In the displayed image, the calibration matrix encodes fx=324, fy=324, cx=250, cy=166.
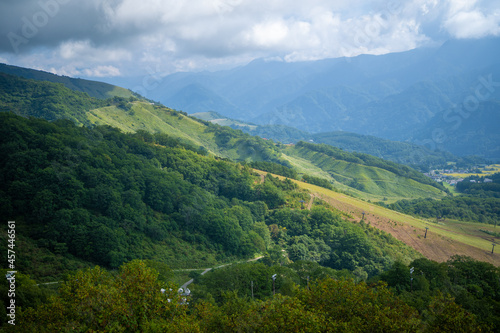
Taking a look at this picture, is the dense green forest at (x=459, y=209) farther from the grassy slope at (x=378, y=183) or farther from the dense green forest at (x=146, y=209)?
the dense green forest at (x=146, y=209)

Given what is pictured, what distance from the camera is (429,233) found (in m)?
85.3

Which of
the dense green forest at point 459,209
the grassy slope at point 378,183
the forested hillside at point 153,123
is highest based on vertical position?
the forested hillside at point 153,123

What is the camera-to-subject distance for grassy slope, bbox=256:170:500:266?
76.2 meters

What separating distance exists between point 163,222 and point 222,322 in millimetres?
43143

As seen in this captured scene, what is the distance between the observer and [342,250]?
69.8 metres

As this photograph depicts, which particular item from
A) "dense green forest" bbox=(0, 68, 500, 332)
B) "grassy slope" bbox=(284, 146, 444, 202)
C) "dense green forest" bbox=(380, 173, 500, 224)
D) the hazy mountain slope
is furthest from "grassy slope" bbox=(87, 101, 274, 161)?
"dense green forest" bbox=(380, 173, 500, 224)

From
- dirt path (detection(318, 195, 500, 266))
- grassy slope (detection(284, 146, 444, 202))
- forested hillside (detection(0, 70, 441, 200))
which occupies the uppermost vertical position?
forested hillside (detection(0, 70, 441, 200))

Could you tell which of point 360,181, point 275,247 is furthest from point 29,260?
point 360,181

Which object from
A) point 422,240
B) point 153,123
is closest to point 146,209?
point 422,240

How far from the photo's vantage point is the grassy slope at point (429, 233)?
250ft

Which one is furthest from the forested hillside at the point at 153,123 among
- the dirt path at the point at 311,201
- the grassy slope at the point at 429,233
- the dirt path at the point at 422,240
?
the dirt path at the point at 422,240

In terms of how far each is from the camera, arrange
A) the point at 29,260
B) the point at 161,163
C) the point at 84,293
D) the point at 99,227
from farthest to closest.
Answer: the point at 161,163, the point at 99,227, the point at 29,260, the point at 84,293

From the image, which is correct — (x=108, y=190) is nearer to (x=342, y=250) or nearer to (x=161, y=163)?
(x=161, y=163)

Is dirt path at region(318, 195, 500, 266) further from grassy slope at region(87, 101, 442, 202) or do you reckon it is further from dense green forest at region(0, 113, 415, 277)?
grassy slope at region(87, 101, 442, 202)
